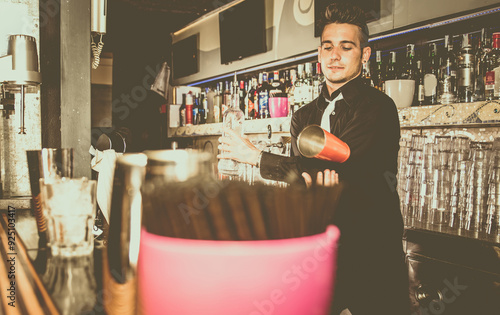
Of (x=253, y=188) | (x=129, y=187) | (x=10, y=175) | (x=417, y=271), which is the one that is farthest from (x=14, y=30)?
(x=417, y=271)

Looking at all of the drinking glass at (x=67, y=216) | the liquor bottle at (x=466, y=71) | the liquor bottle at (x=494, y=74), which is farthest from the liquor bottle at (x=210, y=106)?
the drinking glass at (x=67, y=216)

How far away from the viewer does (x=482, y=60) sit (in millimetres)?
1925

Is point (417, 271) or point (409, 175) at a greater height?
point (409, 175)

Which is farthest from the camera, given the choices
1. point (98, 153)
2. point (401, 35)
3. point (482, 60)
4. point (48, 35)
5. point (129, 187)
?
point (401, 35)

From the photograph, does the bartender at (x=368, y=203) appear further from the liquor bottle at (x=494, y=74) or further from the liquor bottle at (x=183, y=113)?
the liquor bottle at (x=183, y=113)

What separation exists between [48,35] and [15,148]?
80cm

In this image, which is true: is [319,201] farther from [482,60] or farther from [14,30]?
[14,30]

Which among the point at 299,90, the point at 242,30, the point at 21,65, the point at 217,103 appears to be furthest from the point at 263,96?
A: the point at 21,65

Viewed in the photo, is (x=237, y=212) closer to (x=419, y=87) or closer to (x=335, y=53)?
(x=335, y=53)

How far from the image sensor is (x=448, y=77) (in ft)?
6.55

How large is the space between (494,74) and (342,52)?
0.69m

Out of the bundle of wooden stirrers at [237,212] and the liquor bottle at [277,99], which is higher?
the liquor bottle at [277,99]

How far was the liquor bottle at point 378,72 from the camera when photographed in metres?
2.37

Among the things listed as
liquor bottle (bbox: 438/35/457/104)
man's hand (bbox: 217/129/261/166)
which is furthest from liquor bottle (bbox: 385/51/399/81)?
man's hand (bbox: 217/129/261/166)
